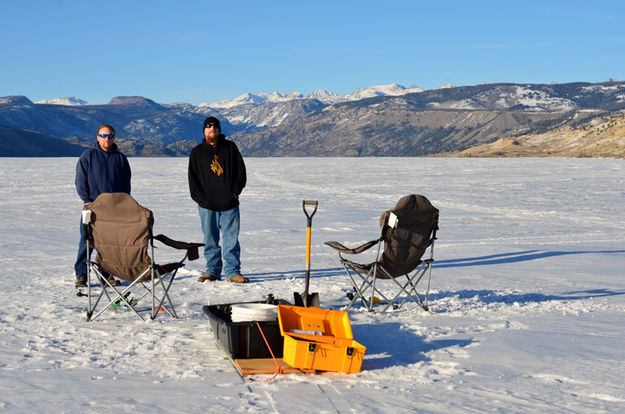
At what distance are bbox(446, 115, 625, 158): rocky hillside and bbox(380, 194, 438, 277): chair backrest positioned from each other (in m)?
116

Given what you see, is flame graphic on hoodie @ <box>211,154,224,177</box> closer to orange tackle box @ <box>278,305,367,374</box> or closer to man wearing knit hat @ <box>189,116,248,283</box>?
man wearing knit hat @ <box>189,116,248,283</box>

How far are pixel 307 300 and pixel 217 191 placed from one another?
229 centimetres

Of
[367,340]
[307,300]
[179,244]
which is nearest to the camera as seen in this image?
[367,340]

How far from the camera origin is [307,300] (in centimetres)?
538

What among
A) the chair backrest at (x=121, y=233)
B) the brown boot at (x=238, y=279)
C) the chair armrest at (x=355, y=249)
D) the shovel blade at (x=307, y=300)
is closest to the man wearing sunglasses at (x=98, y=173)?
the chair backrest at (x=121, y=233)

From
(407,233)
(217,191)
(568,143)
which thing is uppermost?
(568,143)

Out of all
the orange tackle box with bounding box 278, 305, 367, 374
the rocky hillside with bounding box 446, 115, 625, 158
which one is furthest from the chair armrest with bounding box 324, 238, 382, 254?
the rocky hillside with bounding box 446, 115, 625, 158

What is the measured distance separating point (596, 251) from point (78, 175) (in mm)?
8069

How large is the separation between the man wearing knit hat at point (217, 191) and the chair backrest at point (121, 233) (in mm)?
1611

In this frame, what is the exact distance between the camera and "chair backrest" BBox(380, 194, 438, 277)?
19.5ft

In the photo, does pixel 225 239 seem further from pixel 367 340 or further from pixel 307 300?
pixel 367 340

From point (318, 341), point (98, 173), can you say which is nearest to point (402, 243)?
point (318, 341)

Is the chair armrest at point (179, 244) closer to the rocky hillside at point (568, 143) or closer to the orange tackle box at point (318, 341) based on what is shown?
the orange tackle box at point (318, 341)

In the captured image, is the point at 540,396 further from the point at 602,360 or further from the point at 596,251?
the point at 596,251
